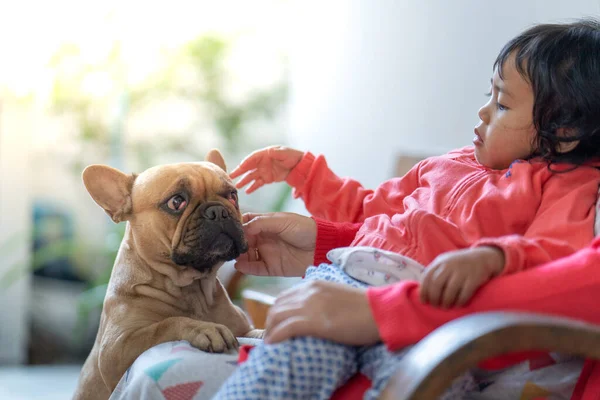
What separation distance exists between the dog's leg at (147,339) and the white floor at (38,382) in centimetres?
200

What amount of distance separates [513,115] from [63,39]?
3.00 m

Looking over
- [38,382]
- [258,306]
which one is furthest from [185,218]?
[38,382]

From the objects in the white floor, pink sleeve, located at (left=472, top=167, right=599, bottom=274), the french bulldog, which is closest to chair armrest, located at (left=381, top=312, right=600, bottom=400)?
pink sleeve, located at (left=472, top=167, right=599, bottom=274)

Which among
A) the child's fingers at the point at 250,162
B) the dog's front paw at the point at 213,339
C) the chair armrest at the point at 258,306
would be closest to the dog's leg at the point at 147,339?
the dog's front paw at the point at 213,339

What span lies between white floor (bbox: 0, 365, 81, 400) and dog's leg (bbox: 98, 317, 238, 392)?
2.00 metres

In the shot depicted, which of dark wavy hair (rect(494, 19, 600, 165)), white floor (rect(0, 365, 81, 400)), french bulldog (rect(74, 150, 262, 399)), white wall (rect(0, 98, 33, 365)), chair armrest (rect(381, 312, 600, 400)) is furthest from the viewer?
white wall (rect(0, 98, 33, 365))

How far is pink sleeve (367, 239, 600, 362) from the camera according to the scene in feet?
3.31

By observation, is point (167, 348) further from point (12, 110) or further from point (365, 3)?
point (12, 110)

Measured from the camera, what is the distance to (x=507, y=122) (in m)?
1.33

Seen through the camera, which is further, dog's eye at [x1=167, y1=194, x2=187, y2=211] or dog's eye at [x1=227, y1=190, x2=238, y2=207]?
dog's eye at [x1=227, y1=190, x2=238, y2=207]

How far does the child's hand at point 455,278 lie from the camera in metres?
1.00

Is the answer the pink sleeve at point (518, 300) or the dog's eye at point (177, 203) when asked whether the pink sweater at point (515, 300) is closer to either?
the pink sleeve at point (518, 300)

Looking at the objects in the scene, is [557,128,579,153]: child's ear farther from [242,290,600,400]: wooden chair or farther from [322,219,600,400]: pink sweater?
[242,290,600,400]: wooden chair

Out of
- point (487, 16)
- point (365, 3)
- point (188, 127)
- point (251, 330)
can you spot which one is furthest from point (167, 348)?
point (188, 127)
